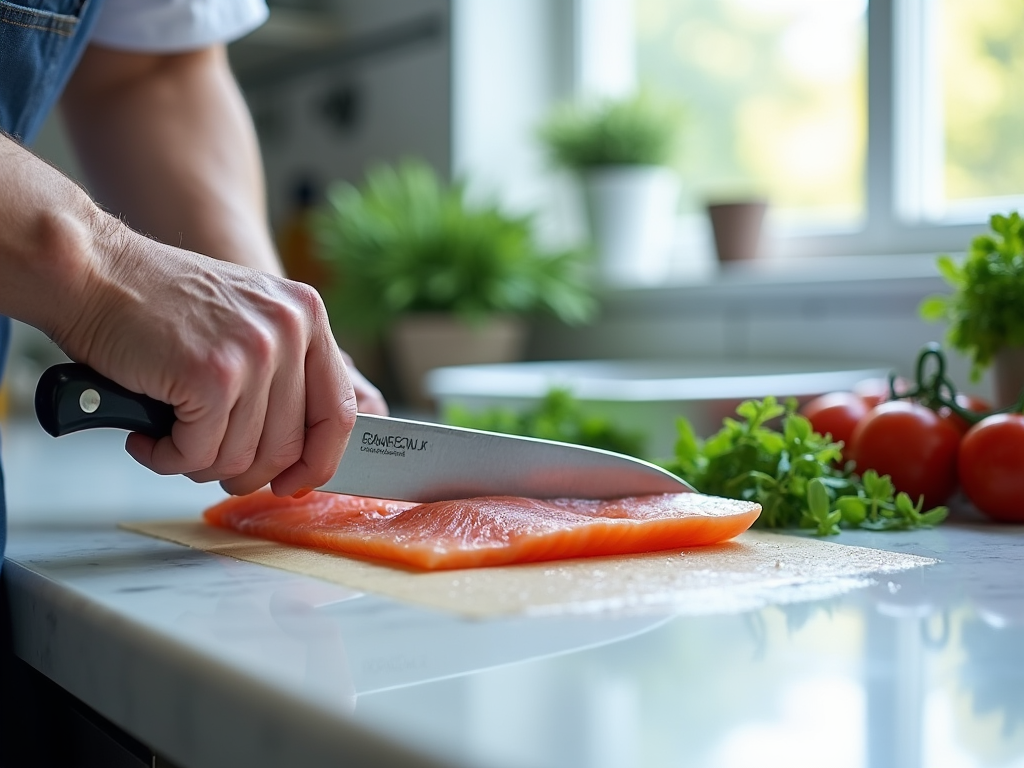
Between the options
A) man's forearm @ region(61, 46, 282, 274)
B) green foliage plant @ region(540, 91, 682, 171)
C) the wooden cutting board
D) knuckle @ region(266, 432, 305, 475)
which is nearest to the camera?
the wooden cutting board

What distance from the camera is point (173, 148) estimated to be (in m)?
1.23

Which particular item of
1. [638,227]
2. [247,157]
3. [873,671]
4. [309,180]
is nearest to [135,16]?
[247,157]

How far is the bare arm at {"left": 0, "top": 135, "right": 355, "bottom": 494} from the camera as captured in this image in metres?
0.69

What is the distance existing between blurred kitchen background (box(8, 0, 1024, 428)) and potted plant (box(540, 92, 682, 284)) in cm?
6

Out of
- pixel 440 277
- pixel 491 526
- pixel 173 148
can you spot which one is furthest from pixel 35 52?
pixel 440 277

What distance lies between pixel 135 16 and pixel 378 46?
1514 millimetres

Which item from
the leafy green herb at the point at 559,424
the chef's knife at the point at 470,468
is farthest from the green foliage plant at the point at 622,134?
the chef's knife at the point at 470,468

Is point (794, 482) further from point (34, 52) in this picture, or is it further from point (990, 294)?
point (34, 52)

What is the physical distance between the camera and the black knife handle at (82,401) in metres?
0.71

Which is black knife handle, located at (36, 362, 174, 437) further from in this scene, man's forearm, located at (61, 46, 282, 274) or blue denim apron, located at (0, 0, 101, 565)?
man's forearm, located at (61, 46, 282, 274)

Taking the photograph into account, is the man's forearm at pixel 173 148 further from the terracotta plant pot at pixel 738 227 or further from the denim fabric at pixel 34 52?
the terracotta plant pot at pixel 738 227

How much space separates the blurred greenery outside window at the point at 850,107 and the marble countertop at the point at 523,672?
4.59 ft

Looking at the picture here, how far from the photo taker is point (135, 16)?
125 cm

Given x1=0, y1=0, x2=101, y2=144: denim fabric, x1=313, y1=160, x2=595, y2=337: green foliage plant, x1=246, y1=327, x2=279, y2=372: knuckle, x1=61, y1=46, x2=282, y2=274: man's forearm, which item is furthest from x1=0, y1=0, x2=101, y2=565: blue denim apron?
x1=313, y1=160, x2=595, y2=337: green foliage plant
